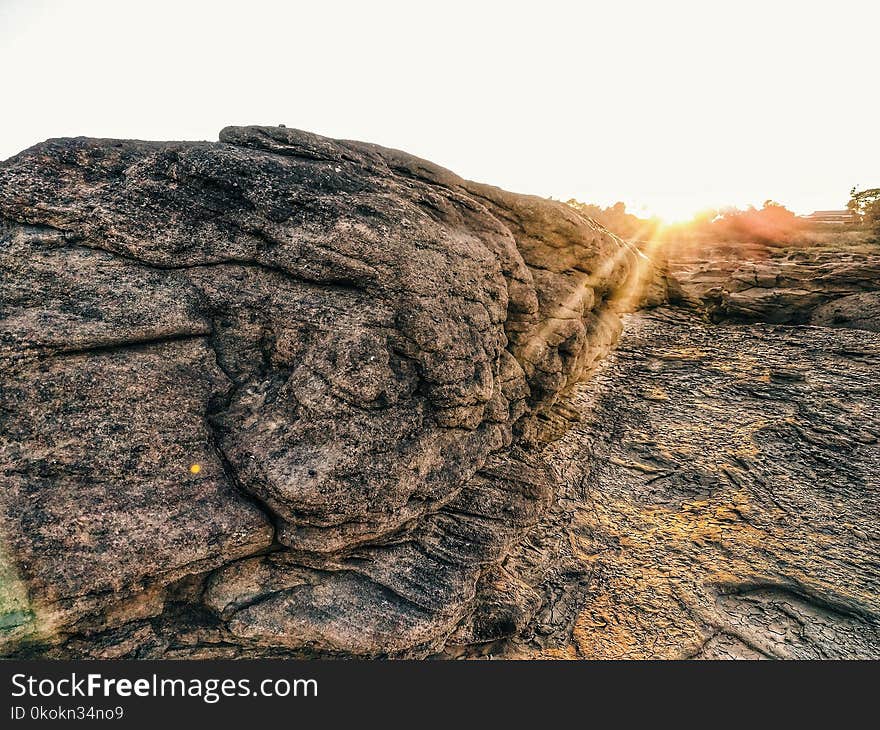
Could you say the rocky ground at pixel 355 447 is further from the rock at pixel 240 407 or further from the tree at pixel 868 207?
the tree at pixel 868 207

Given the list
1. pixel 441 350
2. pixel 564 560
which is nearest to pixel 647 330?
pixel 564 560

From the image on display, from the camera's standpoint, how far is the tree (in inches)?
1044

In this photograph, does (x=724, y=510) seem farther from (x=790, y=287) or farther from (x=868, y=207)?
(x=868, y=207)

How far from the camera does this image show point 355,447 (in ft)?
33.8

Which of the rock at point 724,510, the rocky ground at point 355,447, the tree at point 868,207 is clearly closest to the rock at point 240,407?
the rocky ground at point 355,447

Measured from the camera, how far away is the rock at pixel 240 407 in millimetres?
8930

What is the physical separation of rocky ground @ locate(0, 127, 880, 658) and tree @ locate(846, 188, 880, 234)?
1627 cm

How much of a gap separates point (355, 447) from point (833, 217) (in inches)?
1475

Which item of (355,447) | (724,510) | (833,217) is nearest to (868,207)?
(833,217)

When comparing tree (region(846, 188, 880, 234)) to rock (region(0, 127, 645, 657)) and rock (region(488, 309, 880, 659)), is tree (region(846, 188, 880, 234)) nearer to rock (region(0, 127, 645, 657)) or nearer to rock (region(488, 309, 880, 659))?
rock (region(488, 309, 880, 659))

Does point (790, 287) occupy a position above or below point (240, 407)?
above

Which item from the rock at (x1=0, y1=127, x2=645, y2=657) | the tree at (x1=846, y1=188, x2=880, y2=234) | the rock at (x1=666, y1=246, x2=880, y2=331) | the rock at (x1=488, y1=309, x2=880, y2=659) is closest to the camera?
the rock at (x1=0, y1=127, x2=645, y2=657)

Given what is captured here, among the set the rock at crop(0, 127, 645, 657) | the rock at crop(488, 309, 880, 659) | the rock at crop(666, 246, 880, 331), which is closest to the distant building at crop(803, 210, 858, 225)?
the rock at crop(666, 246, 880, 331)

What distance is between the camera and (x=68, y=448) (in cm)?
890
